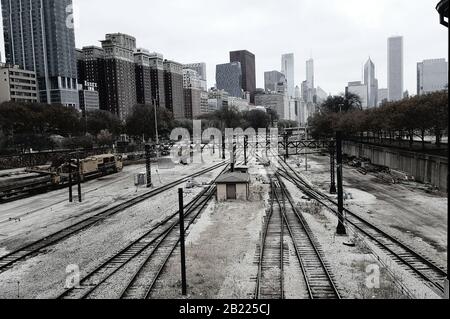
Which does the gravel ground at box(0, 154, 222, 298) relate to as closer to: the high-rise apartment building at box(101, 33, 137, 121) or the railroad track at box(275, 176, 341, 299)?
the railroad track at box(275, 176, 341, 299)

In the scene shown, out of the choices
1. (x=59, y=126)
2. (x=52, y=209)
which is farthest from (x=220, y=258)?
(x=59, y=126)

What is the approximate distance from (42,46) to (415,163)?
166771 mm

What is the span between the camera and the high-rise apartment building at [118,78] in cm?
18200

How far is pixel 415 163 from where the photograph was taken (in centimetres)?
4538

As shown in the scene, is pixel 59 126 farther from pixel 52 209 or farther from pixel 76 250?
pixel 76 250

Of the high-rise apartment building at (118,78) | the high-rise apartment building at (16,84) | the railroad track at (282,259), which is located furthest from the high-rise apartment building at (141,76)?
the railroad track at (282,259)

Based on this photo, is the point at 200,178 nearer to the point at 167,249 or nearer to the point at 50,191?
the point at 50,191

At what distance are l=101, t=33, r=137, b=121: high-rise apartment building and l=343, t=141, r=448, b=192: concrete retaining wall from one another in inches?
5483

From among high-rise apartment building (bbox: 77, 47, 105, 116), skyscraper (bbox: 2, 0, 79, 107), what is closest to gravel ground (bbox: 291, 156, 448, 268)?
skyscraper (bbox: 2, 0, 79, 107)

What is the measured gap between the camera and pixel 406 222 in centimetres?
2516

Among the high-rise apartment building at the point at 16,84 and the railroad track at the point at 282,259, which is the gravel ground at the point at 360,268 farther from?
the high-rise apartment building at the point at 16,84

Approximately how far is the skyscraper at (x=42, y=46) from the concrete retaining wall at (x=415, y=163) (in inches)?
5613

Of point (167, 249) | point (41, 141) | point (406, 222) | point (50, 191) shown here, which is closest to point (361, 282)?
point (167, 249)

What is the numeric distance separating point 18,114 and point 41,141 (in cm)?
1068
